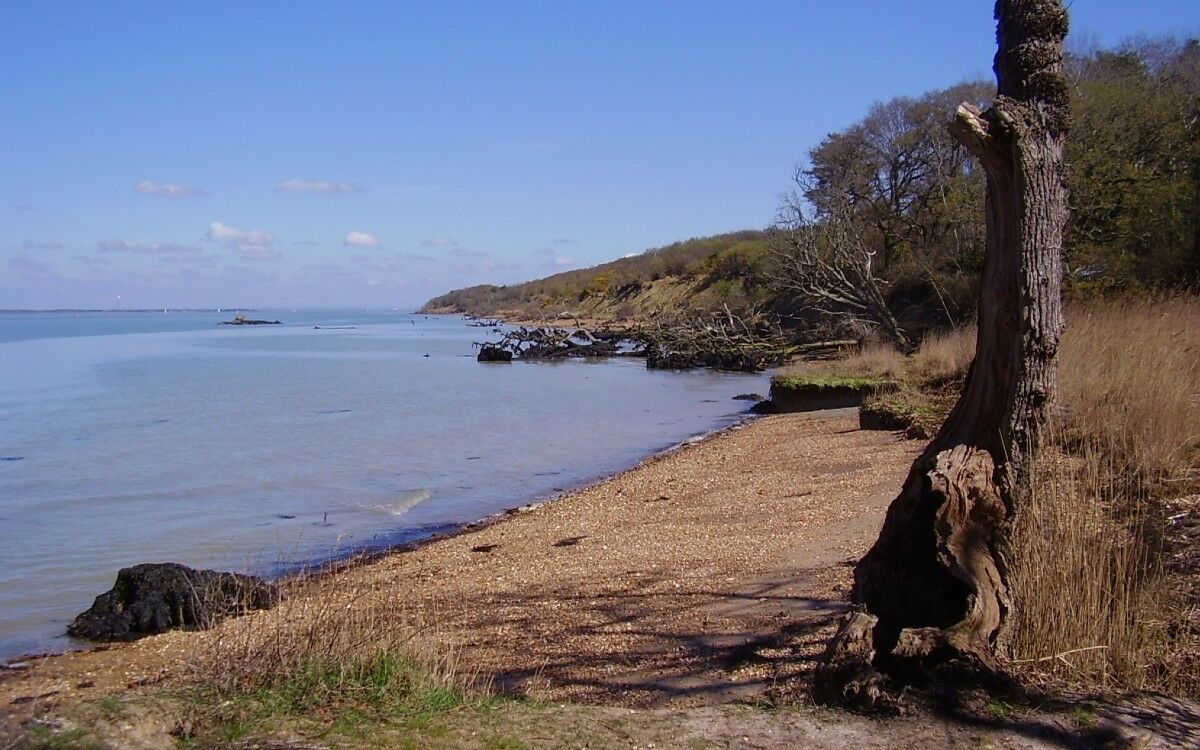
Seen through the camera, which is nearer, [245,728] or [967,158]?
[245,728]

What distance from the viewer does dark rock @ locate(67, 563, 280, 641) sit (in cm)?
844

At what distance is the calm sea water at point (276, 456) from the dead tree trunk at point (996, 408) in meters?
3.91

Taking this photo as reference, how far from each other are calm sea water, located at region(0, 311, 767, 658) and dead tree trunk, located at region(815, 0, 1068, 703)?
3908 millimetres

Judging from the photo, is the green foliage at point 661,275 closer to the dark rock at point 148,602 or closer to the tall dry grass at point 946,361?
the tall dry grass at point 946,361

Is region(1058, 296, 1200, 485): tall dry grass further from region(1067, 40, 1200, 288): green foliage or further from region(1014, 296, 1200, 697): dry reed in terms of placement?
region(1067, 40, 1200, 288): green foliage

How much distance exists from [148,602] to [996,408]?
7329mm

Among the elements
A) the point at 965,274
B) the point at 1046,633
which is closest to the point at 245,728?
the point at 1046,633

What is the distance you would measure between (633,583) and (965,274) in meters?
23.6

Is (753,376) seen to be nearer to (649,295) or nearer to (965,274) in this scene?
(965,274)

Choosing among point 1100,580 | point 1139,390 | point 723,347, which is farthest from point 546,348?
point 1100,580

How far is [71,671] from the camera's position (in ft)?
24.8

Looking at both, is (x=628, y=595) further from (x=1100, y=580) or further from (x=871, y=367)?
(x=871, y=367)

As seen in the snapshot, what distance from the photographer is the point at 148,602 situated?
28.5 feet

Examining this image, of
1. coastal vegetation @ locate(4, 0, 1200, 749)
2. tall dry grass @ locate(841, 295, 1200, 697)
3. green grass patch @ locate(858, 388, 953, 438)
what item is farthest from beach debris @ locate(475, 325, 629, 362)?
tall dry grass @ locate(841, 295, 1200, 697)
